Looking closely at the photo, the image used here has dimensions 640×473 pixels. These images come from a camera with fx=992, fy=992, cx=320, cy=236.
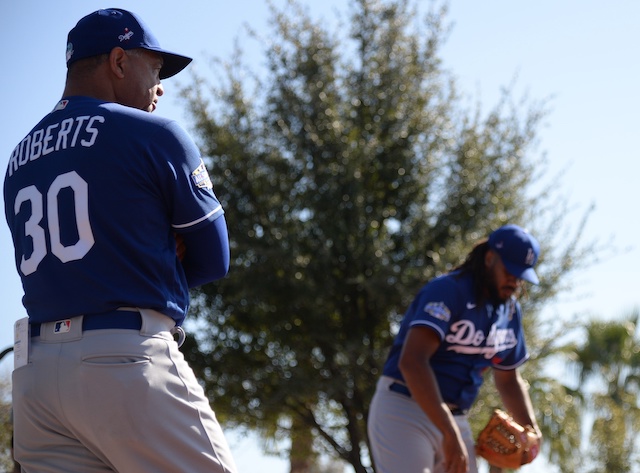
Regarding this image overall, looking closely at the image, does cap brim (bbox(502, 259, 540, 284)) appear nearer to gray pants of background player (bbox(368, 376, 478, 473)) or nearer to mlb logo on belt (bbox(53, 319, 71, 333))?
gray pants of background player (bbox(368, 376, 478, 473))

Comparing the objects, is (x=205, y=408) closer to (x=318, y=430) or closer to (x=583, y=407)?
(x=318, y=430)

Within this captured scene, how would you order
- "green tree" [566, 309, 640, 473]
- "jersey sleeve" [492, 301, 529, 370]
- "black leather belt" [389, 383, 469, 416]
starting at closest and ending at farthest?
"black leather belt" [389, 383, 469, 416] → "jersey sleeve" [492, 301, 529, 370] → "green tree" [566, 309, 640, 473]

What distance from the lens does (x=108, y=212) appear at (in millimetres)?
3020

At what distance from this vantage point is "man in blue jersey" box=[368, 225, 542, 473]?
5.21 meters

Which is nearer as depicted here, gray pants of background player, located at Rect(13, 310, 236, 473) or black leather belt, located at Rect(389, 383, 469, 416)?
gray pants of background player, located at Rect(13, 310, 236, 473)

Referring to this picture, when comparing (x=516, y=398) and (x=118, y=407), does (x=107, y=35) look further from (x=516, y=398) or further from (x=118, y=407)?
(x=516, y=398)

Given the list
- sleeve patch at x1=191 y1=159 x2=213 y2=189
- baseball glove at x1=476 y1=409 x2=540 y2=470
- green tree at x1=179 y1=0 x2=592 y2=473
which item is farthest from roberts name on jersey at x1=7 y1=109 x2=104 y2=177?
green tree at x1=179 y1=0 x2=592 y2=473

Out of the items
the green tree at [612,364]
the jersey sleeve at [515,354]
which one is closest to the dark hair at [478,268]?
the jersey sleeve at [515,354]

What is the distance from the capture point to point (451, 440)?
5.12 meters

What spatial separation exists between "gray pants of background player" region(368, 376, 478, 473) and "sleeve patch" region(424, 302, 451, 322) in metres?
0.49

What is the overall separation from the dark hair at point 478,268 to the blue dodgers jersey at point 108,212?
2702mm

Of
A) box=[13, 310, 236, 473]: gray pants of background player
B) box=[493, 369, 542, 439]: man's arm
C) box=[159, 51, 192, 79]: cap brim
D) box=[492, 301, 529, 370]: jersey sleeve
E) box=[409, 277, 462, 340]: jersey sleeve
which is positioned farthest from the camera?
box=[493, 369, 542, 439]: man's arm

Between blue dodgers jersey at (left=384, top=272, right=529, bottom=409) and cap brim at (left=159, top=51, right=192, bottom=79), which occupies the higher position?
cap brim at (left=159, top=51, right=192, bottom=79)

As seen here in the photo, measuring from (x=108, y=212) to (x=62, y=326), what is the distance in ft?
1.22
